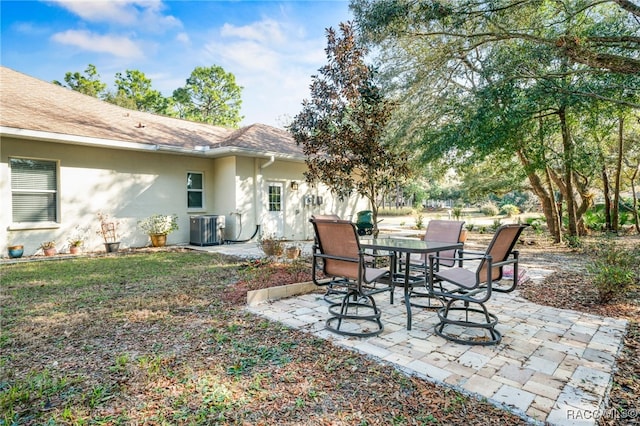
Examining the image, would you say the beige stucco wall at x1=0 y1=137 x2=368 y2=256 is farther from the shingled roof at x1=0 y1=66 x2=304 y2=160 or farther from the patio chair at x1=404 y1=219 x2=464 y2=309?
the patio chair at x1=404 y1=219 x2=464 y2=309

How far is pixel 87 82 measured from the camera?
26234 millimetres

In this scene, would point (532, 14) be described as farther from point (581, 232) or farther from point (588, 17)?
point (581, 232)

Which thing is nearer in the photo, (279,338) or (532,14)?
(279,338)

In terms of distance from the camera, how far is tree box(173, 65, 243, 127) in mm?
30109

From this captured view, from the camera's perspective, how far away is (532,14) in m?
6.19

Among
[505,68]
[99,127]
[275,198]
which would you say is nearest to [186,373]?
[505,68]

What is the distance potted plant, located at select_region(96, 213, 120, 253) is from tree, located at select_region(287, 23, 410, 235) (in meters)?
6.09

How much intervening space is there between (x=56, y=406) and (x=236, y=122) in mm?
31327

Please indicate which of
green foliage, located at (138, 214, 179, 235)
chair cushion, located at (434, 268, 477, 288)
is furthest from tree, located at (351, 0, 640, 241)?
green foliage, located at (138, 214, 179, 235)

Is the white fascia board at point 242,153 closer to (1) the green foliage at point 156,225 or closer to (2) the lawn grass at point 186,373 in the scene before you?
(1) the green foliage at point 156,225

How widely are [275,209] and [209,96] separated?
22804 millimetres

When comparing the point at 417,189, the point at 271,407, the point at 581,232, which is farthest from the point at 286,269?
the point at 417,189

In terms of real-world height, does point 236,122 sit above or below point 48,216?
above

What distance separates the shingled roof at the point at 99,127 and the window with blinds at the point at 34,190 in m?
Result: 0.89
